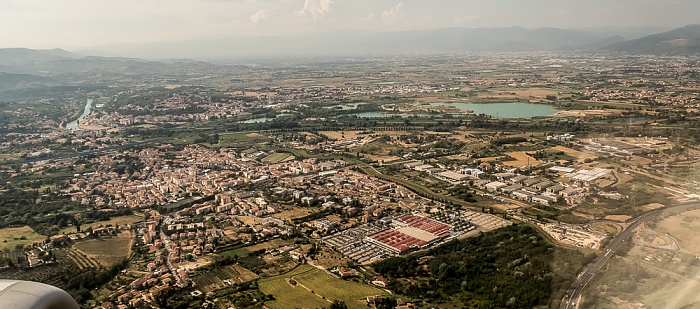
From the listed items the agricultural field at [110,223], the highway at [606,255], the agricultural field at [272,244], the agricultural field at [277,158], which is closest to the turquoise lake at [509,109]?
the agricultural field at [277,158]

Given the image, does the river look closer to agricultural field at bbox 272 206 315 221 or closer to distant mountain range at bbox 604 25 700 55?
agricultural field at bbox 272 206 315 221

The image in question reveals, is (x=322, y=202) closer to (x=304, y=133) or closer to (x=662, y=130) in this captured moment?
(x=304, y=133)

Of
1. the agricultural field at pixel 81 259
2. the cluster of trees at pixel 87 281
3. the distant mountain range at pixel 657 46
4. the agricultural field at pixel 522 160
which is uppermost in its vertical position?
the distant mountain range at pixel 657 46

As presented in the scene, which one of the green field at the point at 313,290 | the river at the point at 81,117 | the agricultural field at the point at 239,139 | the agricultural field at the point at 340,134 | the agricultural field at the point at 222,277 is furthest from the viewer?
the river at the point at 81,117

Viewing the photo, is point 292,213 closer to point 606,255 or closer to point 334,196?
point 334,196

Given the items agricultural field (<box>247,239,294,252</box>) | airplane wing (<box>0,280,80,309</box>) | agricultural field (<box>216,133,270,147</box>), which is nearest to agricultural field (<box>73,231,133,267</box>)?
agricultural field (<box>247,239,294,252</box>)

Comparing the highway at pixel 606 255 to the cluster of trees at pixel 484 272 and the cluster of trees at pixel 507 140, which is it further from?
the cluster of trees at pixel 507 140

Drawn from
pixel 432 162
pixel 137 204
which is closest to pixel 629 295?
pixel 432 162
